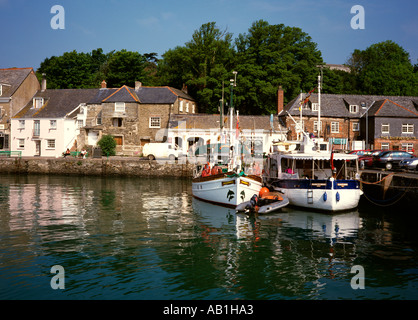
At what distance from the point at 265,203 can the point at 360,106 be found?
1534 inches

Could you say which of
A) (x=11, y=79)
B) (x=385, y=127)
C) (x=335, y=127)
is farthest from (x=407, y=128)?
(x=11, y=79)

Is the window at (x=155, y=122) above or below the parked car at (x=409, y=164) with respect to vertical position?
above

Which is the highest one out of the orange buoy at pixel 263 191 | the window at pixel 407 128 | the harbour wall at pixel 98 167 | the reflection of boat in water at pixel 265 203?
the window at pixel 407 128

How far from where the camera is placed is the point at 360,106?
56.9m

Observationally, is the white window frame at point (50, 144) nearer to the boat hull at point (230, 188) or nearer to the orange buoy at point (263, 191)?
the boat hull at point (230, 188)

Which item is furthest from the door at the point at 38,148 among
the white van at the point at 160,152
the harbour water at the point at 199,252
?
the harbour water at the point at 199,252

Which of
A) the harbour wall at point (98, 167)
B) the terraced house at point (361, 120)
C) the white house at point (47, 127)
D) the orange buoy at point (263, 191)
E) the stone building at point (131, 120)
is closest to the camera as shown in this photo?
the orange buoy at point (263, 191)

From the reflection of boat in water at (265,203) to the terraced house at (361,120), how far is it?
29.9 metres

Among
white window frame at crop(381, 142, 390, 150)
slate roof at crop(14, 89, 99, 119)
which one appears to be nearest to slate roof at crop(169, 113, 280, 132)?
white window frame at crop(381, 142, 390, 150)

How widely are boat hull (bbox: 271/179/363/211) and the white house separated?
42.2 meters

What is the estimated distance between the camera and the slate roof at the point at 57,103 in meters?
58.6

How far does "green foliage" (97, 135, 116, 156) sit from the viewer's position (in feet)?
172

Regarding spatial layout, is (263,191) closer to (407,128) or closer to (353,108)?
(353,108)

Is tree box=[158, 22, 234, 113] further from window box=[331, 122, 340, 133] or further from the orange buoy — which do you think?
the orange buoy
